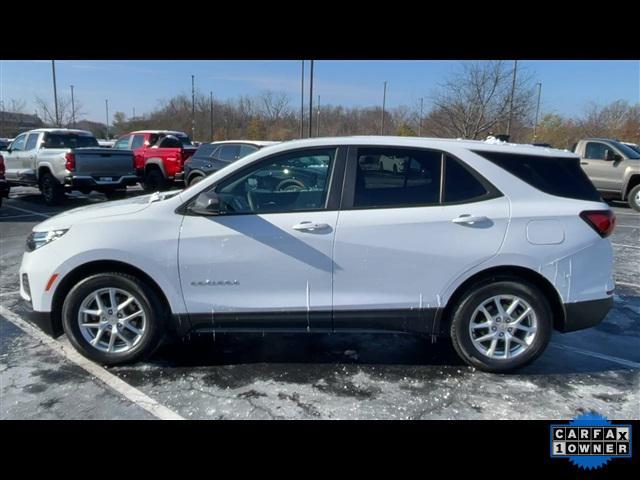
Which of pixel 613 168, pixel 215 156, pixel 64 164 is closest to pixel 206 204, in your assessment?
pixel 215 156

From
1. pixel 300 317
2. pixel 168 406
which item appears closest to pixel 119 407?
pixel 168 406

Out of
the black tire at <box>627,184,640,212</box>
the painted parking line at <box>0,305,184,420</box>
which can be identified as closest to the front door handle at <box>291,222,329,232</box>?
the painted parking line at <box>0,305,184,420</box>

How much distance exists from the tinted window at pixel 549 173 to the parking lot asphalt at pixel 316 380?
143cm

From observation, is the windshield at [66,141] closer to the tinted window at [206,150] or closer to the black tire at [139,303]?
the tinted window at [206,150]

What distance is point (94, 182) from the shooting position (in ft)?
34.9

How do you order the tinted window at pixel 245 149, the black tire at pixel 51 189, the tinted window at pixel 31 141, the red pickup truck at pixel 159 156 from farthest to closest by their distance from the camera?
the red pickup truck at pixel 159 156 < the tinted window at pixel 31 141 < the tinted window at pixel 245 149 < the black tire at pixel 51 189

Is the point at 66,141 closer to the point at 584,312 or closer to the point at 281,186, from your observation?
the point at 281,186

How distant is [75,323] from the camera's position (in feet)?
11.2

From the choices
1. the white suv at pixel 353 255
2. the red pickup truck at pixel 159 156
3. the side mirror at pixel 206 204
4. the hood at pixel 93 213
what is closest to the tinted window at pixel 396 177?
the white suv at pixel 353 255

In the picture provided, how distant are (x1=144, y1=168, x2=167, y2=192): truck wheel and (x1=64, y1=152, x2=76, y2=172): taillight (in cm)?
359

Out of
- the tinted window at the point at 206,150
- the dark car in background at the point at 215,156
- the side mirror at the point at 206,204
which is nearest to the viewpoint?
the side mirror at the point at 206,204

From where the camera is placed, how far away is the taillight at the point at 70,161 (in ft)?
33.9

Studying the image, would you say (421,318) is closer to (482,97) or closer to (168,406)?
(168,406)
